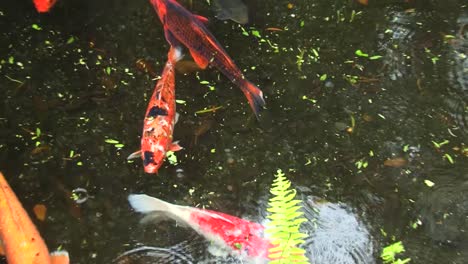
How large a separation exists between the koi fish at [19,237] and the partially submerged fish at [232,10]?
2.03 meters

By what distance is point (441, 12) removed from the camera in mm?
4160

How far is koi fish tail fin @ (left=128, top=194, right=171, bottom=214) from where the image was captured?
3.12m

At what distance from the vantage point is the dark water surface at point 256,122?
315cm

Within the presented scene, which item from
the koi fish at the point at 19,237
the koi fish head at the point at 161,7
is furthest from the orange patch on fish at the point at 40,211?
the koi fish head at the point at 161,7

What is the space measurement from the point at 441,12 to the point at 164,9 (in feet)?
7.16

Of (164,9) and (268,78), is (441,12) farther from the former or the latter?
(164,9)

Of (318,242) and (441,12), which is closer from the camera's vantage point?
(318,242)

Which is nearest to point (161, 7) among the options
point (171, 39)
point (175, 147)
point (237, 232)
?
point (171, 39)

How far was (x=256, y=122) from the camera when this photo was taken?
351 centimetres

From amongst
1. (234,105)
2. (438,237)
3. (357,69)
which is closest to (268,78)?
(234,105)

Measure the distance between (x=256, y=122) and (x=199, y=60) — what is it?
0.59 m

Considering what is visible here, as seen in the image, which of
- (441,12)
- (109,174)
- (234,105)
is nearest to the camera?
(109,174)

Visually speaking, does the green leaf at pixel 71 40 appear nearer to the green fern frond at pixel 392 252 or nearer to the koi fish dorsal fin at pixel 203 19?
the koi fish dorsal fin at pixel 203 19

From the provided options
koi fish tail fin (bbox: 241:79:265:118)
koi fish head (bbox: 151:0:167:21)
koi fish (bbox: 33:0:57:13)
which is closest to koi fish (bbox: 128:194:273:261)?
koi fish tail fin (bbox: 241:79:265:118)
